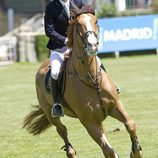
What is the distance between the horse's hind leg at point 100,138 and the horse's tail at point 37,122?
2.62 m

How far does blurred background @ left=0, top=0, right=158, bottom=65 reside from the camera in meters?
32.3

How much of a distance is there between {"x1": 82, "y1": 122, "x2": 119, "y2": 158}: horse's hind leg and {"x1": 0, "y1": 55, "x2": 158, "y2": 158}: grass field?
1425 millimetres

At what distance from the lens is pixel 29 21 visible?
4728 cm

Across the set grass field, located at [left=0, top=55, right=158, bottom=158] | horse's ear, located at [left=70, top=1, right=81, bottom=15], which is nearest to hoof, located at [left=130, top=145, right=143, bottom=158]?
grass field, located at [left=0, top=55, right=158, bottom=158]

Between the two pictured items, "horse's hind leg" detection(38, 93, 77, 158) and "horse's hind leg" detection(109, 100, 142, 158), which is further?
"horse's hind leg" detection(38, 93, 77, 158)

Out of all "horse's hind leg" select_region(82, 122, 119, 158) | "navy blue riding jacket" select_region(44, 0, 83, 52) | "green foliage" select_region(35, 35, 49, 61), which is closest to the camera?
"horse's hind leg" select_region(82, 122, 119, 158)

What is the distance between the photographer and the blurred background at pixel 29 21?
106ft

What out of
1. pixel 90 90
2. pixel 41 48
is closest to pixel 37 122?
Result: pixel 90 90

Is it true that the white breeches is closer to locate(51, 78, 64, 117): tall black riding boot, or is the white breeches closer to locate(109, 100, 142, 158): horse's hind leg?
locate(51, 78, 64, 117): tall black riding boot

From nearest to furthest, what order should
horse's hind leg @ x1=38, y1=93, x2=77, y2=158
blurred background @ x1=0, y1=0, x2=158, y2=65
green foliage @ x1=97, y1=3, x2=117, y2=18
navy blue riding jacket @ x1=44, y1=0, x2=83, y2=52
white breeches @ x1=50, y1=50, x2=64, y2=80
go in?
white breeches @ x1=50, y1=50, x2=64, y2=80 < navy blue riding jacket @ x1=44, y1=0, x2=83, y2=52 < horse's hind leg @ x1=38, y1=93, x2=77, y2=158 < blurred background @ x1=0, y1=0, x2=158, y2=65 < green foliage @ x1=97, y1=3, x2=117, y2=18

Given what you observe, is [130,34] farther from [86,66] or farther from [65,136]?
[86,66]

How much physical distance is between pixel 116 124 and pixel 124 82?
7950mm

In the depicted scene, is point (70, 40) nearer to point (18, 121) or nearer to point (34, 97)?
point (18, 121)

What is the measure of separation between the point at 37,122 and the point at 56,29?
2025mm
